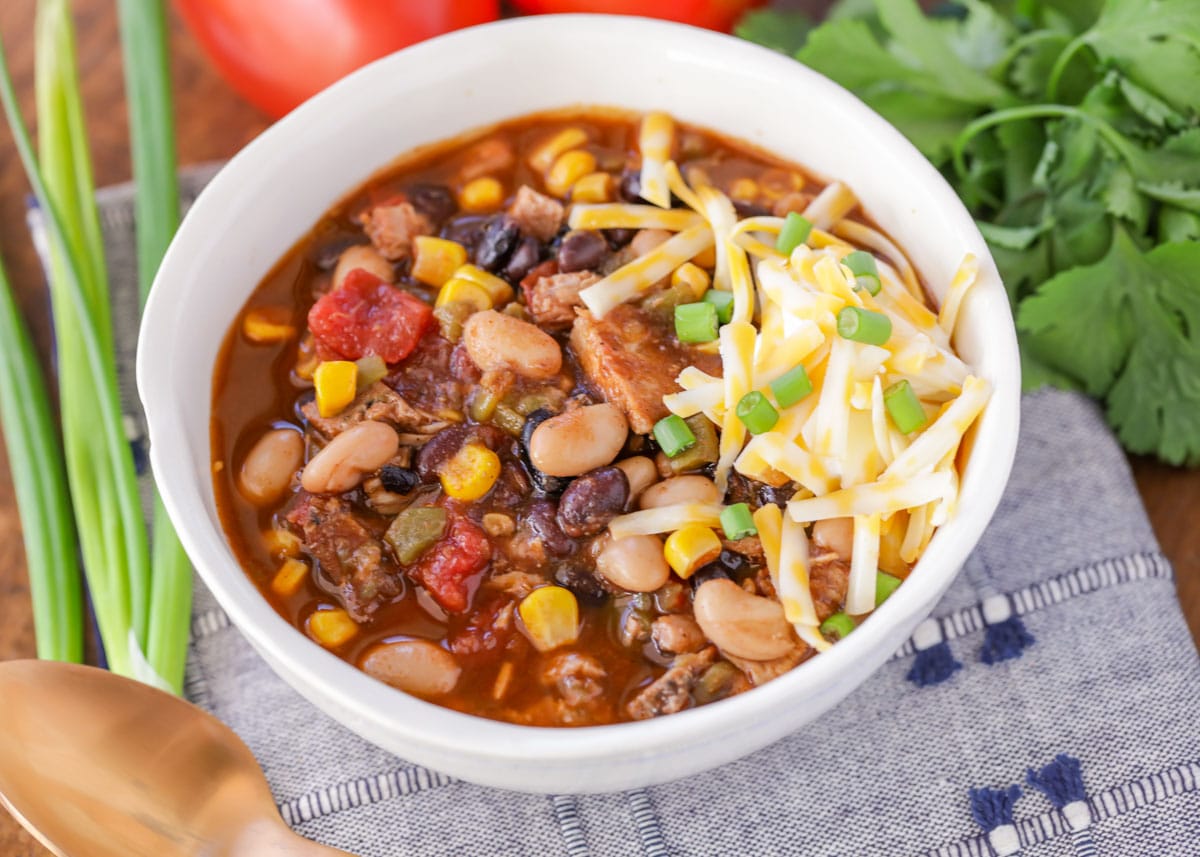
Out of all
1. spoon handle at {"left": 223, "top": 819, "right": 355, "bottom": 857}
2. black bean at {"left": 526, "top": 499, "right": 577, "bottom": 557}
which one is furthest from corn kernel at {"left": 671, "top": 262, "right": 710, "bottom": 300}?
spoon handle at {"left": 223, "top": 819, "right": 355, "bottom": 857}

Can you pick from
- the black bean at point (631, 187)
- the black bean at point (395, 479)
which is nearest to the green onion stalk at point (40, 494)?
the black bean at point (395, 479)

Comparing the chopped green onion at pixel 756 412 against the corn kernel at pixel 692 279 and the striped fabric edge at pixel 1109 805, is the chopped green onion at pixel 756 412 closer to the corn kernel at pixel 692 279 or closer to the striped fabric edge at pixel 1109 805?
the corn kernel at pixel 692 279

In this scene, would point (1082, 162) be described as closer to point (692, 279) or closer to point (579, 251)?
point (692, 279)

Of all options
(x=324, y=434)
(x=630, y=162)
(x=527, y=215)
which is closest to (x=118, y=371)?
(x=324, y=434)

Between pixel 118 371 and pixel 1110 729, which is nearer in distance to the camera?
pixel 1110 729

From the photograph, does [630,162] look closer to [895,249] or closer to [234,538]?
[895,249]

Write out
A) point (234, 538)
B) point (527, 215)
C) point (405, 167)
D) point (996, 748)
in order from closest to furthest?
Answer: point (234, 538) < point (996, 748) < point (527, 215) < point (405, 167)

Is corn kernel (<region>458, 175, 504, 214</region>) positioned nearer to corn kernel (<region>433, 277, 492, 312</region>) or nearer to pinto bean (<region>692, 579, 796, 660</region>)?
corn kernel (<region>433, 277, 492, 312</region>)
